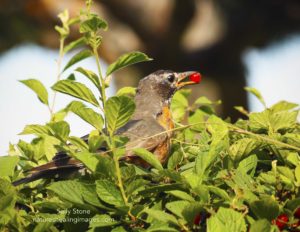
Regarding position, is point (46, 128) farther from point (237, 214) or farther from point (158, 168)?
point (237, 214)

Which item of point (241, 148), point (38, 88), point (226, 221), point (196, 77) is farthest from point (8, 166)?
point (196, 77)

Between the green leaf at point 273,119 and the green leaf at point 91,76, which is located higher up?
the green leaf at point 91,76

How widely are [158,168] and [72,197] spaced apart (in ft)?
1.56

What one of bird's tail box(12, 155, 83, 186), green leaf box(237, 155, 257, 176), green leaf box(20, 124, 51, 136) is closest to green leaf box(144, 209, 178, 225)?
green leaf box(237, 155, 257, 176)

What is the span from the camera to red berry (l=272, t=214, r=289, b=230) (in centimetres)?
335

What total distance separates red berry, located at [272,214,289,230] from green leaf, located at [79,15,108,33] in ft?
3.90

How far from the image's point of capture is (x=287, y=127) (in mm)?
4406

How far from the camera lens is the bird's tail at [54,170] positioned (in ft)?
14.0

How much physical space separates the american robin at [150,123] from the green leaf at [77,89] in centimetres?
96

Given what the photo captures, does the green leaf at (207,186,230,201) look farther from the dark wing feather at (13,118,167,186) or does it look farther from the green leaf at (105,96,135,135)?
the dark wing feather at (13,118,167,186)

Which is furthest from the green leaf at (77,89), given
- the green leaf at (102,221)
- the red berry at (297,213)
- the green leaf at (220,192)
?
the red berry at (297,213)

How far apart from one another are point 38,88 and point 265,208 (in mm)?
2093

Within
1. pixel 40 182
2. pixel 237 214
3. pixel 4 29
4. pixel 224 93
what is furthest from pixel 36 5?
pixel 237 214

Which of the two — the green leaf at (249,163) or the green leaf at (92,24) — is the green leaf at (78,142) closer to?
the green leaf at (92,24)
